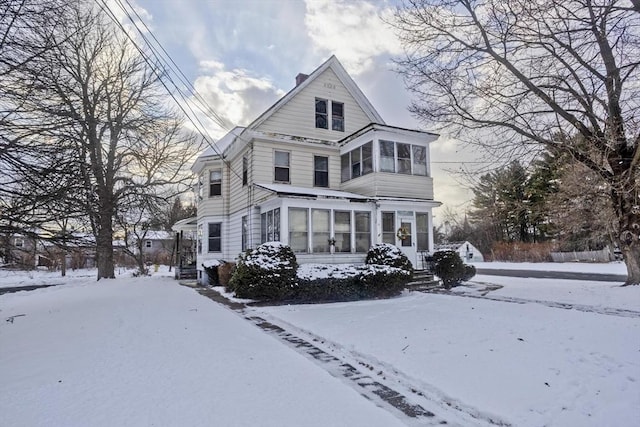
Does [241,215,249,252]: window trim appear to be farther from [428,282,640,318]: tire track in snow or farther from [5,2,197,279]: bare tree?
[428,282,640,318]: tire track in snow

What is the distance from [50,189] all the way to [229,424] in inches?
203

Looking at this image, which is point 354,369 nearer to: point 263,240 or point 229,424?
point 229,424

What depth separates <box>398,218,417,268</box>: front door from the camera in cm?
1502

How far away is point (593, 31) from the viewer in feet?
34.9

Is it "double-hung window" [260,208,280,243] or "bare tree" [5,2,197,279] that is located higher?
"bare tree" [5,2,197,279]

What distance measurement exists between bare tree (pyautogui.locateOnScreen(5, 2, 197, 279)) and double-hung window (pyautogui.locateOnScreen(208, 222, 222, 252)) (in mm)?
3427

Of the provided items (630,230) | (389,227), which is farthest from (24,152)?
(630,230)

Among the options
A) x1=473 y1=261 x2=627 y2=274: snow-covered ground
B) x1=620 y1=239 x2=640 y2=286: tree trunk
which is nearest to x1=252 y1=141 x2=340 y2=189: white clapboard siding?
x1=620 y1=239 x2=640 y2=286: tree trunk

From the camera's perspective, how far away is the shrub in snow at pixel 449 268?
14.5m

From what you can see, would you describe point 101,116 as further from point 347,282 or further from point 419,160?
point 419,160

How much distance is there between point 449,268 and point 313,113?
8546mm

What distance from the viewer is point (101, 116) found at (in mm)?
13758

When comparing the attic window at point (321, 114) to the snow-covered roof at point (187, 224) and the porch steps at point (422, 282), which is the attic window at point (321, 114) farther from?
the snow-covered roof at point (187, 224)

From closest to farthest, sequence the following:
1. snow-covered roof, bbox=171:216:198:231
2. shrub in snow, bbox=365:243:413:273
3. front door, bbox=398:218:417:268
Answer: shrub in snow, bbox=365:243:413:273 < front door, bbox=398:218:417:268 < snow-covered roof, bbox=171:216:198:231
